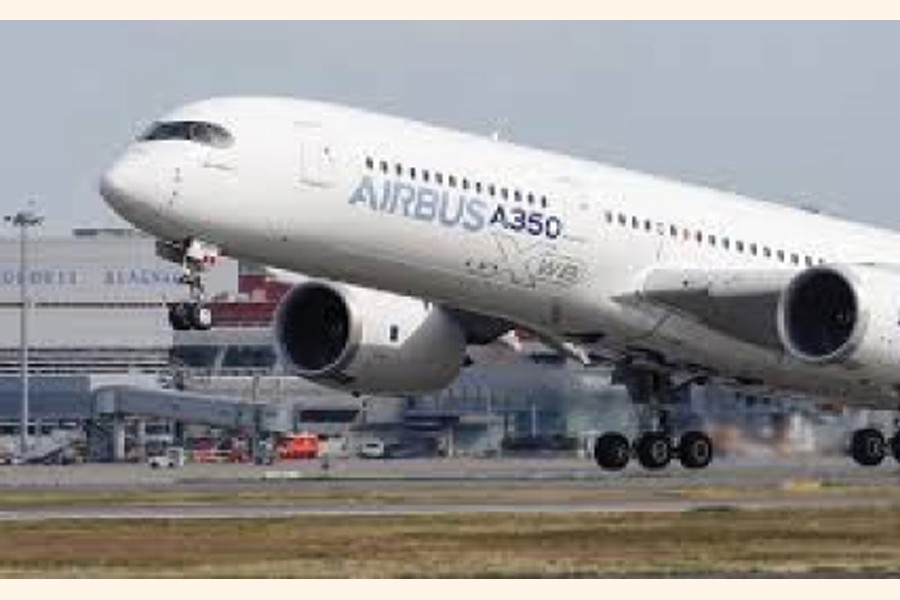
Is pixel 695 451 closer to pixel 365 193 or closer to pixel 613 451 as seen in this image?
pixel 613 451

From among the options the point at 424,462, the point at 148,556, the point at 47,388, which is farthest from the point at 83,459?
the point at 148,556

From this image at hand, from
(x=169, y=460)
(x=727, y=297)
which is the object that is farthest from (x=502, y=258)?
(x=169, y=460)

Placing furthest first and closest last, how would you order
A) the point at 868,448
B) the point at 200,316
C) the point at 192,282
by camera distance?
1. the point at 868,448
2. the point at 192,282
3. the point at 200,316

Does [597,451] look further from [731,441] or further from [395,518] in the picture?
[395,518]

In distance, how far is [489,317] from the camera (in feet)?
220

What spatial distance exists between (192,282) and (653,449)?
15534 millimetres

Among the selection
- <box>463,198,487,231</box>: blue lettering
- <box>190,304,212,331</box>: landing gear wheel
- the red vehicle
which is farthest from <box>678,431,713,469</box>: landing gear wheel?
the red vehicle

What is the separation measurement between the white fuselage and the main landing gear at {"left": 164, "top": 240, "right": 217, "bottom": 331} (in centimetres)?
37

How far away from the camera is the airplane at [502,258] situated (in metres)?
58.6

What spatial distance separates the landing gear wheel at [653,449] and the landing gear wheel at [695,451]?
78cm

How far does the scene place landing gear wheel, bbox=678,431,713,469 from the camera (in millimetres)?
71000

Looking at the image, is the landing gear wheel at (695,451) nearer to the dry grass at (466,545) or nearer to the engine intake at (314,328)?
the engine intake at (314,328)

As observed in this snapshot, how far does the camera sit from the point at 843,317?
65312 millimetres

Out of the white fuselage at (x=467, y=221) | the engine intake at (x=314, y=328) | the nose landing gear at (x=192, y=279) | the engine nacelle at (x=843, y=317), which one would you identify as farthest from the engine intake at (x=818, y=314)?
the nose landing gear at (x=192, y=279)
